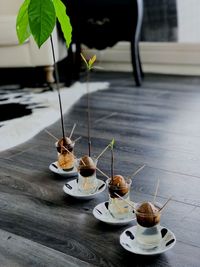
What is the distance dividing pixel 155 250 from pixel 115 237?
14 centimetres

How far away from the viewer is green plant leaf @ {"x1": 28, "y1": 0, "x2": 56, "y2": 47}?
1004mm

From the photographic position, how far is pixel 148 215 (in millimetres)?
973

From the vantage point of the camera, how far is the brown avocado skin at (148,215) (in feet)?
3.20

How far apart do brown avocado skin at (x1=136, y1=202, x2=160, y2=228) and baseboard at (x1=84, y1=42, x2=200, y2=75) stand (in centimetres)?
249

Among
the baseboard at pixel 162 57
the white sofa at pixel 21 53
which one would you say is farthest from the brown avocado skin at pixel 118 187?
the baseboard at pixel 162 57

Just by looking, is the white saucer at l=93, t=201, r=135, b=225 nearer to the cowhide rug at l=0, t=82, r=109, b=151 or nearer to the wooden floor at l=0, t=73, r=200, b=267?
the wooden floor at l=0, t=73, r=200, b=267

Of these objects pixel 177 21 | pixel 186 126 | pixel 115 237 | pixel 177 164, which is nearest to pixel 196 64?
pixel 177 21

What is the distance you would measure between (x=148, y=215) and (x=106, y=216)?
21 cm

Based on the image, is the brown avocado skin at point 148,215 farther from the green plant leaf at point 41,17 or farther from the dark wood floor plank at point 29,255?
the green plant leaf at point 41,17

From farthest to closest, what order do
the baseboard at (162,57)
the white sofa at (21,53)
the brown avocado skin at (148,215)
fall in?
the baseboard at (162,57) < the white sofa at (21,53) < the brown avocado skin at (148,215)

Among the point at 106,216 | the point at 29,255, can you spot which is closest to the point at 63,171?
the point at 106,216

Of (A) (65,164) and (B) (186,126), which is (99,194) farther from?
(B) (186,126)

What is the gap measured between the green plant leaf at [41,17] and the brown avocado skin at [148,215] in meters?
0.48

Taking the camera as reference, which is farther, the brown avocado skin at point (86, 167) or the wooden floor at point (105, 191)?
the brown avocado skin at point (86, 167)
